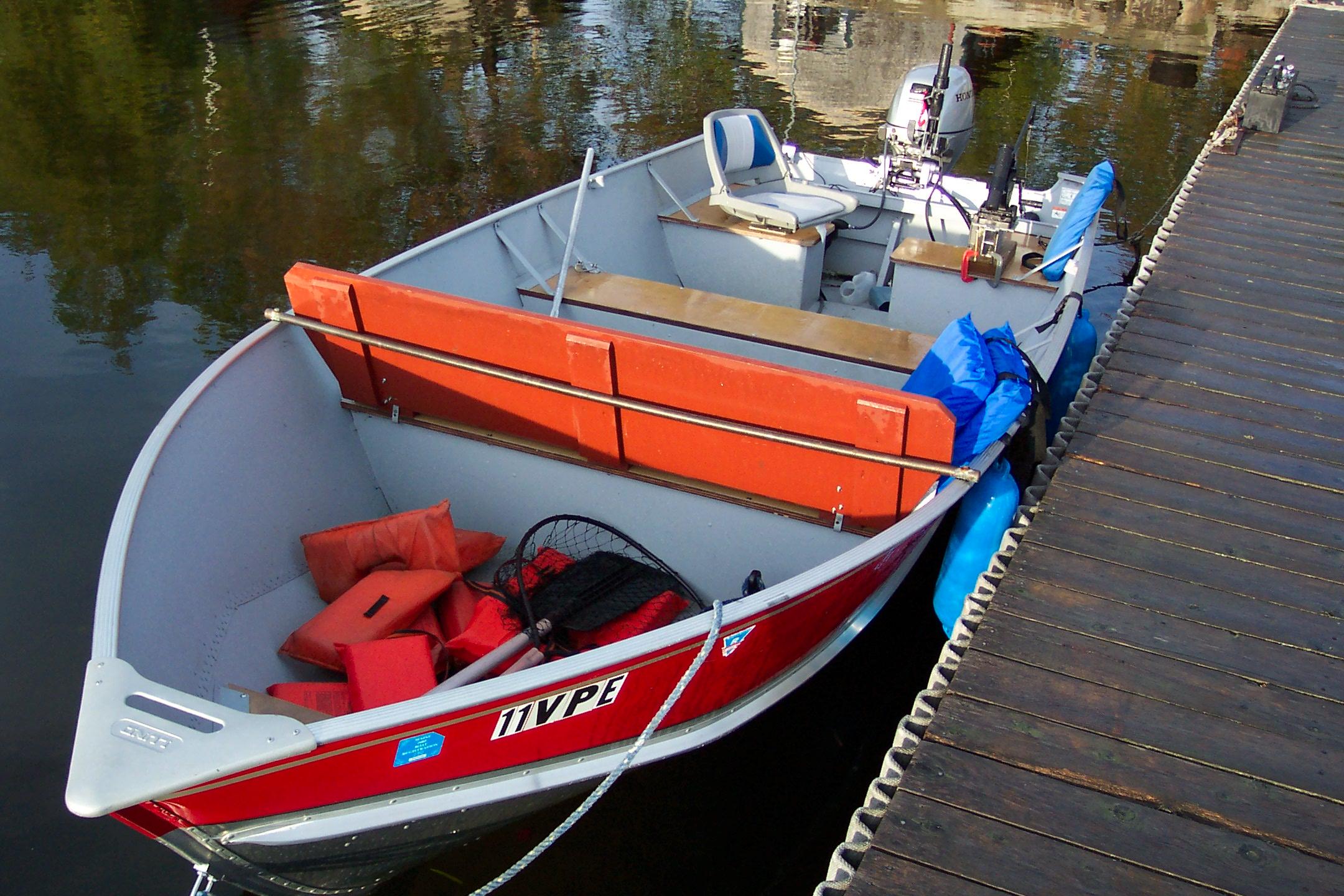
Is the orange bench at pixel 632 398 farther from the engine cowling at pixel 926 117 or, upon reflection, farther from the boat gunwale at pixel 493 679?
the engine cowling at pixel 926 117

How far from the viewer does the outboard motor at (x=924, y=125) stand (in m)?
7.56

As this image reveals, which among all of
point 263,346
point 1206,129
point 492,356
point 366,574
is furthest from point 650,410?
point 1206,129

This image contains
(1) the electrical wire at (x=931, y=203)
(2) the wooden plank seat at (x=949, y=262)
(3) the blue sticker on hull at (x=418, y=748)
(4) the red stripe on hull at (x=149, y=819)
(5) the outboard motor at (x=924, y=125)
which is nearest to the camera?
(4) the red stripe on hull at (x=149, y=819)

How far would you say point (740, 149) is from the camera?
24.1 ft

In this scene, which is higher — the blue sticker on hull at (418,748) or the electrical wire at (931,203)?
the electrical wire at (931,203)

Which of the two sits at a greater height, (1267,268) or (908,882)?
(1267,268)

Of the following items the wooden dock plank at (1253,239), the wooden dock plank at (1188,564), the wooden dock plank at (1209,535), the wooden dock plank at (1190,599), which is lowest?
the wooden dock plank at (1190,599)

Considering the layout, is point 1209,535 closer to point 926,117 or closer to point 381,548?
point 381,548

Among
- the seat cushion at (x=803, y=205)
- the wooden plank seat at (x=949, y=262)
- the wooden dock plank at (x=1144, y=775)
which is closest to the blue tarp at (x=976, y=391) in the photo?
the wooden dock plank at (x=1144, y=775)

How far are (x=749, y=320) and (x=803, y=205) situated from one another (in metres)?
1.75

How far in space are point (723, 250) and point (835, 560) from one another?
12.8ft

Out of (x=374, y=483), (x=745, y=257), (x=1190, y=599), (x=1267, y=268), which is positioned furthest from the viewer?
(x=745, y=257)

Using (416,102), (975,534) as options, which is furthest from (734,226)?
(416,102)

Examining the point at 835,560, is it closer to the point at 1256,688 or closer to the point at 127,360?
the point at 1256,688
